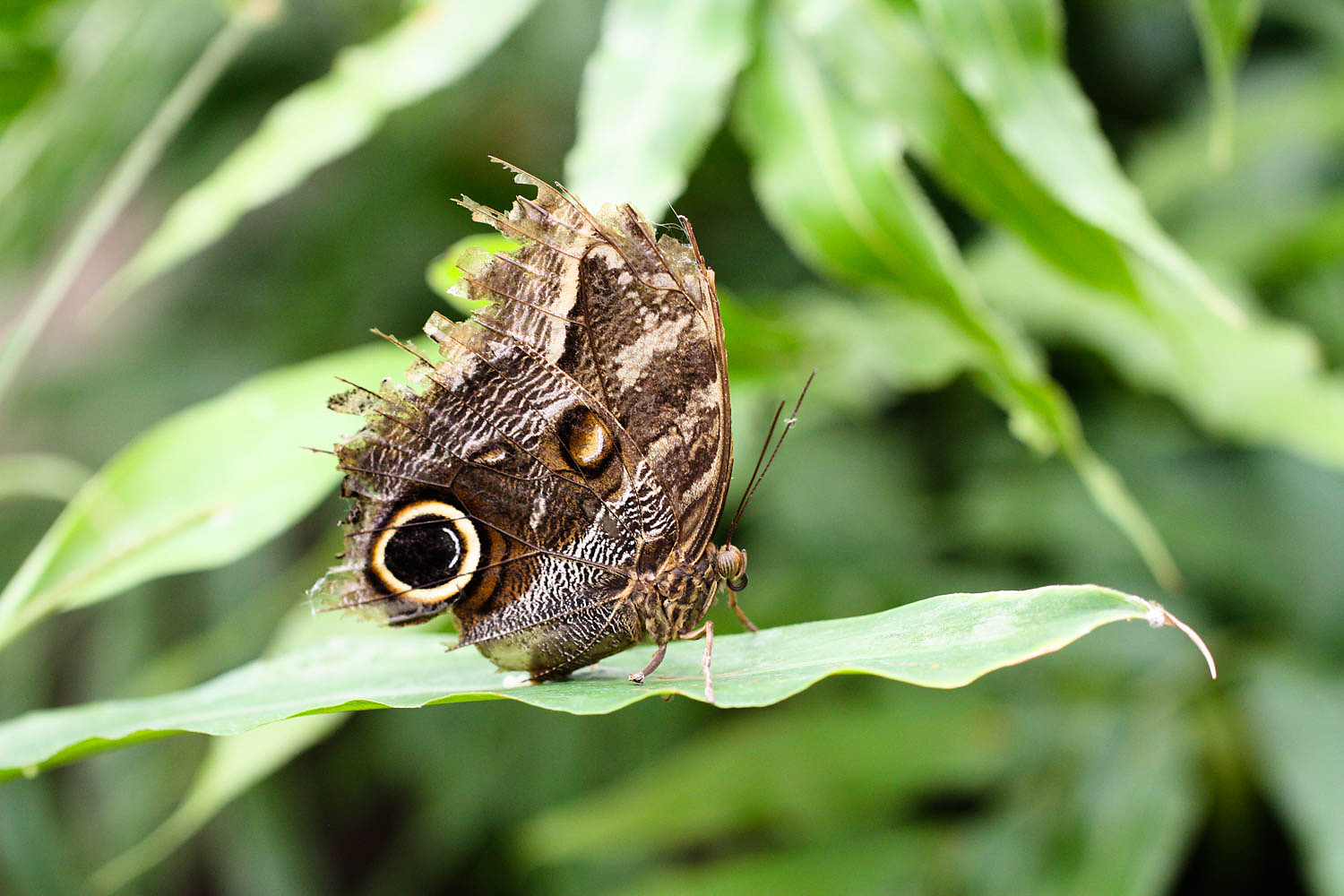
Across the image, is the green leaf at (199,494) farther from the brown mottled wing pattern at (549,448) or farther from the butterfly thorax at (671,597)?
the butterfly thorax at (671,597)

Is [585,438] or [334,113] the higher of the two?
[334,113]

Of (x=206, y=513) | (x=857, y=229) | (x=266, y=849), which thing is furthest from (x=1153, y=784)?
(x=266, y=849)

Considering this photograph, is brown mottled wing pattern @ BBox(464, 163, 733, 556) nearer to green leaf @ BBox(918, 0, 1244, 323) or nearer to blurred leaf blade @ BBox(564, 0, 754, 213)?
blurred leaf blade @ BBox(564, 0, 754, 213)

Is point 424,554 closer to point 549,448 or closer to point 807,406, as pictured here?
point 549,448

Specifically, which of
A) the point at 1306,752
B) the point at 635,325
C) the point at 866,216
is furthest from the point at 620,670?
the point at 1306,752

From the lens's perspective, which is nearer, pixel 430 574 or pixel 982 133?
pixel 430 574

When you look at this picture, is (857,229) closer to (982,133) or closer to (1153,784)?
(982,133)
